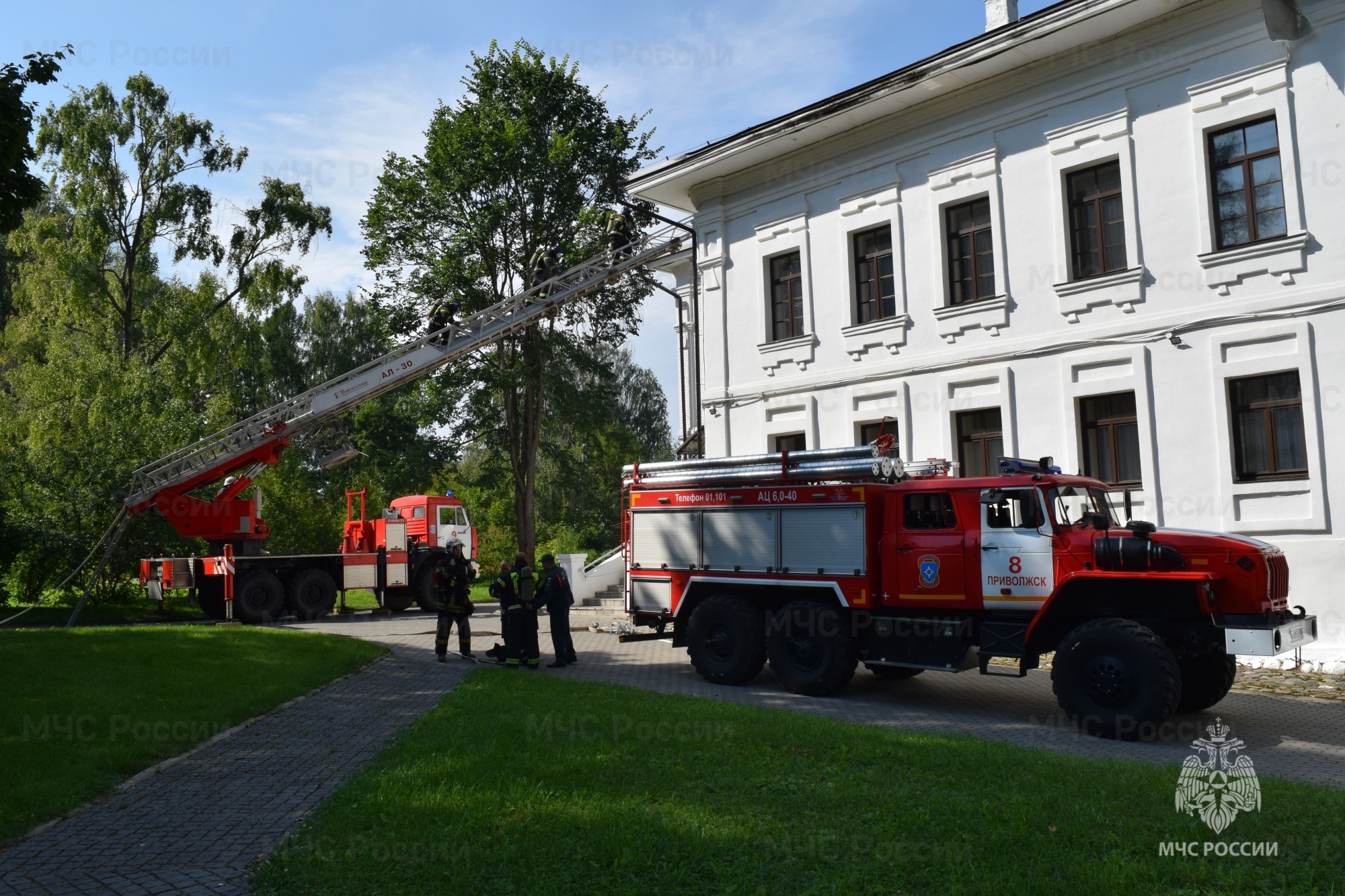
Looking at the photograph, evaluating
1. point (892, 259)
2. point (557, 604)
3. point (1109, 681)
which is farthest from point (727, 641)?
point (892, 259)

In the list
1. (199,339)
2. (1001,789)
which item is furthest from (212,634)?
(199,339)

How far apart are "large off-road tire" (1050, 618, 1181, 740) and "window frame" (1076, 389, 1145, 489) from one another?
19.0 ft

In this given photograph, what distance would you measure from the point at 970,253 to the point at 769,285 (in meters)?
4.33

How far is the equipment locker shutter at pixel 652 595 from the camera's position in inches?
513

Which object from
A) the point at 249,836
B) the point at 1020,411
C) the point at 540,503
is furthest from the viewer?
the point at 540,503

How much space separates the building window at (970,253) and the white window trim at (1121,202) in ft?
4.20

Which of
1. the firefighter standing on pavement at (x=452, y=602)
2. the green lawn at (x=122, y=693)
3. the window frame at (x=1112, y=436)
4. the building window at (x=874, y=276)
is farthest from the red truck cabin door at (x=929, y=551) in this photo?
the building window at (x=874, y=276)

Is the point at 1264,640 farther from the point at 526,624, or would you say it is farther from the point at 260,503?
the point at 260,503

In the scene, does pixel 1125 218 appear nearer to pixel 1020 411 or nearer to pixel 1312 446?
pixel 1020 411

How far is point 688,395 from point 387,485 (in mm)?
12008

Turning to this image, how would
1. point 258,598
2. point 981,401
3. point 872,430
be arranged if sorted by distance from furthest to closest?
point 258,598 → point 872,430 → point 981,401

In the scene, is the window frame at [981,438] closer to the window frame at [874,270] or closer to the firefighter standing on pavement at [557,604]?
the window frame at [874,270]

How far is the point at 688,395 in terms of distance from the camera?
2438 centimetres

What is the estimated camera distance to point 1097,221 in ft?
49.3
